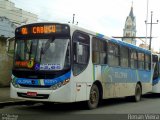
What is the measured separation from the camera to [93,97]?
47.8 ft

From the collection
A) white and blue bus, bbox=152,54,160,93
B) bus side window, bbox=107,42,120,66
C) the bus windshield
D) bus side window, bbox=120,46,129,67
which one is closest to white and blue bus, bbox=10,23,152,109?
the bus windshield

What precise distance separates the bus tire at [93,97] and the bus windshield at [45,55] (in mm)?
2180

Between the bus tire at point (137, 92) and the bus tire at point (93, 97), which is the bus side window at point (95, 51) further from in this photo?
the bus tire at point (137, 92)

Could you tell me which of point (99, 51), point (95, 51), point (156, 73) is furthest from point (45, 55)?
point (156, 73)

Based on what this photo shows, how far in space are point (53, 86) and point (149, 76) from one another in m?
11.5

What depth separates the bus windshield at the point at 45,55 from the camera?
41.5 feet

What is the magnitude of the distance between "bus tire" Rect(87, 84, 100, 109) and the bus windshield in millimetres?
2180

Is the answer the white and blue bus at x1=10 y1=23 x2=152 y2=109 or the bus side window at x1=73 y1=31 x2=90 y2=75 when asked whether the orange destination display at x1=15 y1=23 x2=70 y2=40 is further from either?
the bus side window at x1=73 y1=31 x2=90 y2=75

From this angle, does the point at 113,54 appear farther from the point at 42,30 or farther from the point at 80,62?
the point at 42,30

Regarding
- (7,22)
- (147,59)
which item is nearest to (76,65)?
(147,59)

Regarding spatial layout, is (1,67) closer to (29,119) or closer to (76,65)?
(76,65)

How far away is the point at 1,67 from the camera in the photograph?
23000 mm

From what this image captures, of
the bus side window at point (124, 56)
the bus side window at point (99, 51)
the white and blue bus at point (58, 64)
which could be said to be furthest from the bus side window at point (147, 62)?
the white and blue bus at point (58, 64)

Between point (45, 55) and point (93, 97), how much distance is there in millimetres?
2908
